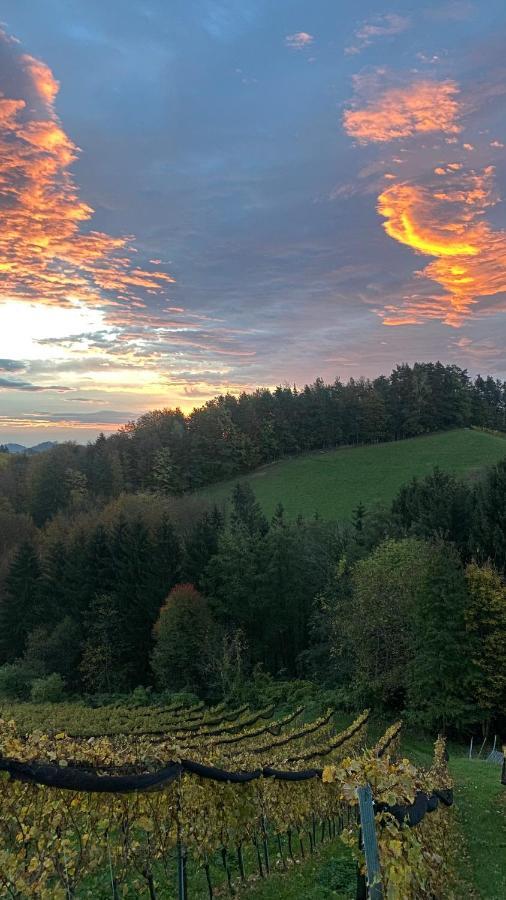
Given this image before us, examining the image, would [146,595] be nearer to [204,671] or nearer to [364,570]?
[204,671]

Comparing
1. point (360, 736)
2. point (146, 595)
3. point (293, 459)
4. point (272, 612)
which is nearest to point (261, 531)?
point (272, 612)

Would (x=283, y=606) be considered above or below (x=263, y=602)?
below

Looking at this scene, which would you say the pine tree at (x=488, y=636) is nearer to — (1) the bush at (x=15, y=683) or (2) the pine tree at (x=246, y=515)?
(2) the pine tree at (x=246, y=515)

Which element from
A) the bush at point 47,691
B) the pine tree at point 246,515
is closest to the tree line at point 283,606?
the pine tree at point 246,515

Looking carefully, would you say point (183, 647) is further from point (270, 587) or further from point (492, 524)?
point (492, 524)

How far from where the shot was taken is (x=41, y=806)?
5977mm

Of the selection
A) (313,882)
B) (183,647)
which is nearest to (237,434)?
(183,647)

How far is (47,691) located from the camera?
33438 millimetres

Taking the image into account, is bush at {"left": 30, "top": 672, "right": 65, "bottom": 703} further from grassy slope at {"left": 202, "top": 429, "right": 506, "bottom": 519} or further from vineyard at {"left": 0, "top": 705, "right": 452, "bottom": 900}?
grassy slope at {"left": 202, "top": 429, "right": 506, "bottom": 519}

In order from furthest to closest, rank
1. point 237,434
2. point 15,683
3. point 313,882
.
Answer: point 237,434, point 15,683, point 313,882

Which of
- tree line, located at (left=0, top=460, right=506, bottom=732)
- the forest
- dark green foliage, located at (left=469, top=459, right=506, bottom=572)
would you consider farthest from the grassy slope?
dark green foliage, located at (left=469, top=459, right=506, bottom=572)

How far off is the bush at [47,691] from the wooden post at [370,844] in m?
33.6

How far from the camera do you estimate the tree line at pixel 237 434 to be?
72750 millimetres

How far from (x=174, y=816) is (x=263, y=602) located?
35.6 meters
